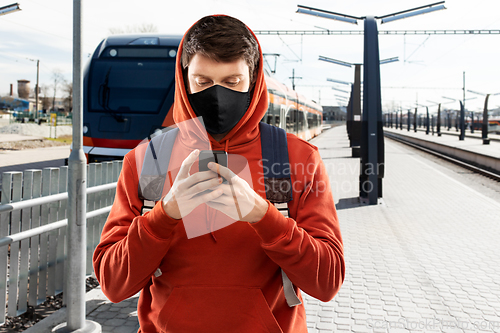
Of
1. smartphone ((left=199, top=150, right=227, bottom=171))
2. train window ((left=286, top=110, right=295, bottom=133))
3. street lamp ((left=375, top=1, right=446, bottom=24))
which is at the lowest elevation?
smartphone ((left=199, top=150, right=227, bottom=171))

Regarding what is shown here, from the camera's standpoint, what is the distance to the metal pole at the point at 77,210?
357cm

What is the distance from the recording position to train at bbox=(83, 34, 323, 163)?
912cm

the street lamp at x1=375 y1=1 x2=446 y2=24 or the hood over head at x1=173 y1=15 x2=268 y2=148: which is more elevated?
the street lamp at x1=375 y1=1 x2=446 y2=24

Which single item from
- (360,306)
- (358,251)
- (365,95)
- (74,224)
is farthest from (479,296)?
(365,95)

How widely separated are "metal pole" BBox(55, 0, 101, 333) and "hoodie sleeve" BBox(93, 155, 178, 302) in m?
2.30

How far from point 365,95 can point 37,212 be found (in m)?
7.84

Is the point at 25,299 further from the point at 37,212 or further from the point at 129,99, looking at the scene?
the point at 129,99

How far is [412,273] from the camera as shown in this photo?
568 centimetres

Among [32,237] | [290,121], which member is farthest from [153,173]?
[290,121]

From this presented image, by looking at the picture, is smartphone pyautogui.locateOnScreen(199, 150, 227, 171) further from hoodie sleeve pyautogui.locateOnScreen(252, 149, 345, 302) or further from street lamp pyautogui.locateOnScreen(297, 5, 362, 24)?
street lamp pyautogui.locateOnScreen(297, 5, 362, 24)

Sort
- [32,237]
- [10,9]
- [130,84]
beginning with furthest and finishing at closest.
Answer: [10,9] < [130,84] < [32,237]

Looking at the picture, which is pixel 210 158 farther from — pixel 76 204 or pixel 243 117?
pixel 76 204

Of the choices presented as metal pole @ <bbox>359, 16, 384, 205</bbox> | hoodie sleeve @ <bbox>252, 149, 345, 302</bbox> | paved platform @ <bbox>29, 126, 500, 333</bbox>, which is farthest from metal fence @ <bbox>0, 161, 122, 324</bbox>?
metal pole @ <bbox>359, 16, 384, 205</bbox>

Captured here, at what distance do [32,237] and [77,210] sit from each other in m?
1.02
